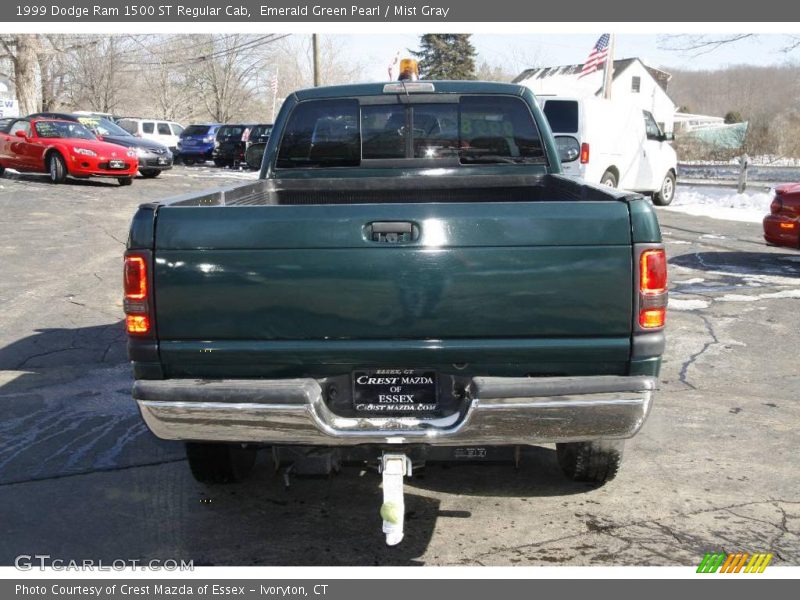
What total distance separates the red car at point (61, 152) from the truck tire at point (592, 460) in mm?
16842

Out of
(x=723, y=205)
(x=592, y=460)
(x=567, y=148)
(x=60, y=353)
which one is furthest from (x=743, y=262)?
(x=723, y=205)

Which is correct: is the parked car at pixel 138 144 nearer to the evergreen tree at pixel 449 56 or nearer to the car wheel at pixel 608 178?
the car wheel at pixel 608 178

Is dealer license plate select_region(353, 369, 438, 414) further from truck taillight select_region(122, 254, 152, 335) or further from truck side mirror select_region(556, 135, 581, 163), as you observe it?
truck side mirror select_region(556, 135, 581, 163)

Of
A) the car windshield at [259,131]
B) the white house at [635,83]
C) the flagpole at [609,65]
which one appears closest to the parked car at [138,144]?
the car windshield at [259,131]

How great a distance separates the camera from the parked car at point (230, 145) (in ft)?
99.6

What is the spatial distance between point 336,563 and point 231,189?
2145 mm

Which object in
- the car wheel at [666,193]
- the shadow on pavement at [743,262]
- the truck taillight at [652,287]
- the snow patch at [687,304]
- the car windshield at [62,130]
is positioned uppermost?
the car windshield at [62,130]

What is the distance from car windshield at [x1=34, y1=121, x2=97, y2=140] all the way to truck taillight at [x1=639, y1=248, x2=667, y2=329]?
730 inches

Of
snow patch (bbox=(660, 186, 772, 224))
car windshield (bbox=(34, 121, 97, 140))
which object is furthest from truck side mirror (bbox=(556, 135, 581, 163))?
car windshield (bbox=(34, 121, 97, 140))

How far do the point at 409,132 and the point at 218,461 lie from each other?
2.45m

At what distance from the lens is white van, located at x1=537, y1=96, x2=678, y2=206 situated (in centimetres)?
1588

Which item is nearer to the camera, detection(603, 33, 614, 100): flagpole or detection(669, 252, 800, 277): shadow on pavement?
detection(669, 252, 800, 277): shadow on pavement

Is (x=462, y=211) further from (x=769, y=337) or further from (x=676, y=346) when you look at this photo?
(x=769, y=337)

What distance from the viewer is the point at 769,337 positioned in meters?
7.50
